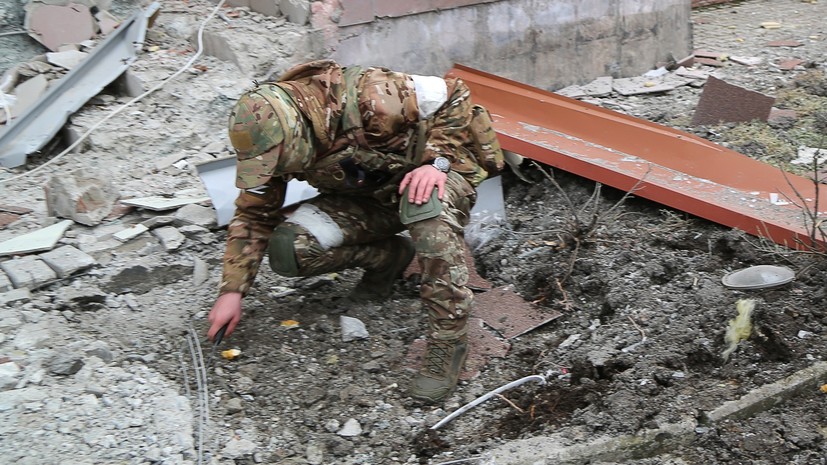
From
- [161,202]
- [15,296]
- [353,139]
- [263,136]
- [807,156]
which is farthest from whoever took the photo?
[807,156]

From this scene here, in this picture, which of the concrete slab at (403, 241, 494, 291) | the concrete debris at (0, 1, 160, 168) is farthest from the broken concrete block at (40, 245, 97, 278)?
the concrete slab at (403, 241, 494, 291)

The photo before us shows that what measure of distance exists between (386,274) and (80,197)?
1621 mm

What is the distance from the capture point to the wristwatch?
319 cm

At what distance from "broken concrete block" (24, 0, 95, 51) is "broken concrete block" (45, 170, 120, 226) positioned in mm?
1487

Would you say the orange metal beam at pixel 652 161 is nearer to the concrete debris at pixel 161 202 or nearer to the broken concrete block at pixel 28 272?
the concrete debris at pixel 161 202

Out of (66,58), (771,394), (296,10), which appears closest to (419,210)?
(771,394)

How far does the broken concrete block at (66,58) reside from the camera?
504 cm

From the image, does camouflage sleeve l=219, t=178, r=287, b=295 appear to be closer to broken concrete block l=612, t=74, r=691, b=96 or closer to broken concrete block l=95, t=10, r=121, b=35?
broken concrete block l=95, t=10, r=121, b=35

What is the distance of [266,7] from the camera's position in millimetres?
5281

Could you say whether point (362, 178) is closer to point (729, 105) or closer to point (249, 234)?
point (249, 234)

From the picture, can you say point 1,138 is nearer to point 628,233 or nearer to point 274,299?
point 274,299

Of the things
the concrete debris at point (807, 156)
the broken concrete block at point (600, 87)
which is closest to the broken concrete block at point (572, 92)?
the broken concrete block at point (600, 87)

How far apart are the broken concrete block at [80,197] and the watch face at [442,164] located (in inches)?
73.8

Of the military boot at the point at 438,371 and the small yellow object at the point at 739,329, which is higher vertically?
the small yellow object at the point at 739,329
